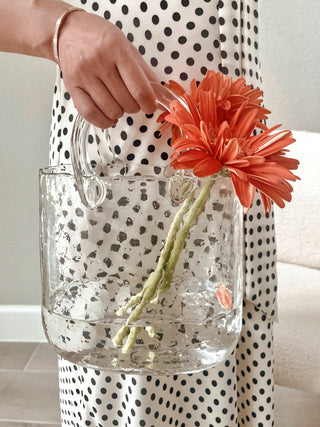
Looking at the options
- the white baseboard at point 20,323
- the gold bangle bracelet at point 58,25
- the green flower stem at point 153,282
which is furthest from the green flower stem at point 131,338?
the white baseboard at point 20,323

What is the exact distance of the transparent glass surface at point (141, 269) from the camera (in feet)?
1.31

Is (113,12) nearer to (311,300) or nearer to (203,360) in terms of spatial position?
(203,360)

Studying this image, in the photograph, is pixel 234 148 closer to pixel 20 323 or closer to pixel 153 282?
pixel 153 282

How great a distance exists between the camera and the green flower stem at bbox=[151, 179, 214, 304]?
39 cm

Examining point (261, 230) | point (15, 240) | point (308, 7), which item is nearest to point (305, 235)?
point (308, 7)

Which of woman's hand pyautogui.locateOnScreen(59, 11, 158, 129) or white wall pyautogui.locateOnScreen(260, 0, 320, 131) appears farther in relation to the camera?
white wall pyautogui.locateOnScreen(260, 0, 320, 131)

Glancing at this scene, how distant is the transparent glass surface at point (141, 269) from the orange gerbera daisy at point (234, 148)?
2 centimetres

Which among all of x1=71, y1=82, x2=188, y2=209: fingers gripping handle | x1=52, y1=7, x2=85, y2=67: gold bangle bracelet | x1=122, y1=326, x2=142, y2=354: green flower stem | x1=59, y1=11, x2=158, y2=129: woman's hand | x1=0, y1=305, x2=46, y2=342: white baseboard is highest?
x1=52, y1=7, x2=85, y2=67: gold bangle bracelet

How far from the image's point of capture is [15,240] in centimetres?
195

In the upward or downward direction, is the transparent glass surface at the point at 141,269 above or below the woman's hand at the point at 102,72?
below

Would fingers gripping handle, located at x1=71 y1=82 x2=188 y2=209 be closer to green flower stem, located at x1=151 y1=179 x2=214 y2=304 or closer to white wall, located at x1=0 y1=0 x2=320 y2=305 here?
green flower stem, located at x1=151 y1=179 x2=214 y2=304

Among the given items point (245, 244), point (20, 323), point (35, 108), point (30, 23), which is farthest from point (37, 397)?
point (30, 23)

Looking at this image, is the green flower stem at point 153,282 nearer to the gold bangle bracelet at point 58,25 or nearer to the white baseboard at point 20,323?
the gold bangle bracelet at point 58,25

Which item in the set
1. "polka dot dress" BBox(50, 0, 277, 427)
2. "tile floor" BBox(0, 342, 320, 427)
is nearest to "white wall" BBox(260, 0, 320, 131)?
"tile floor" BBox(0, 342, 320, 427)
